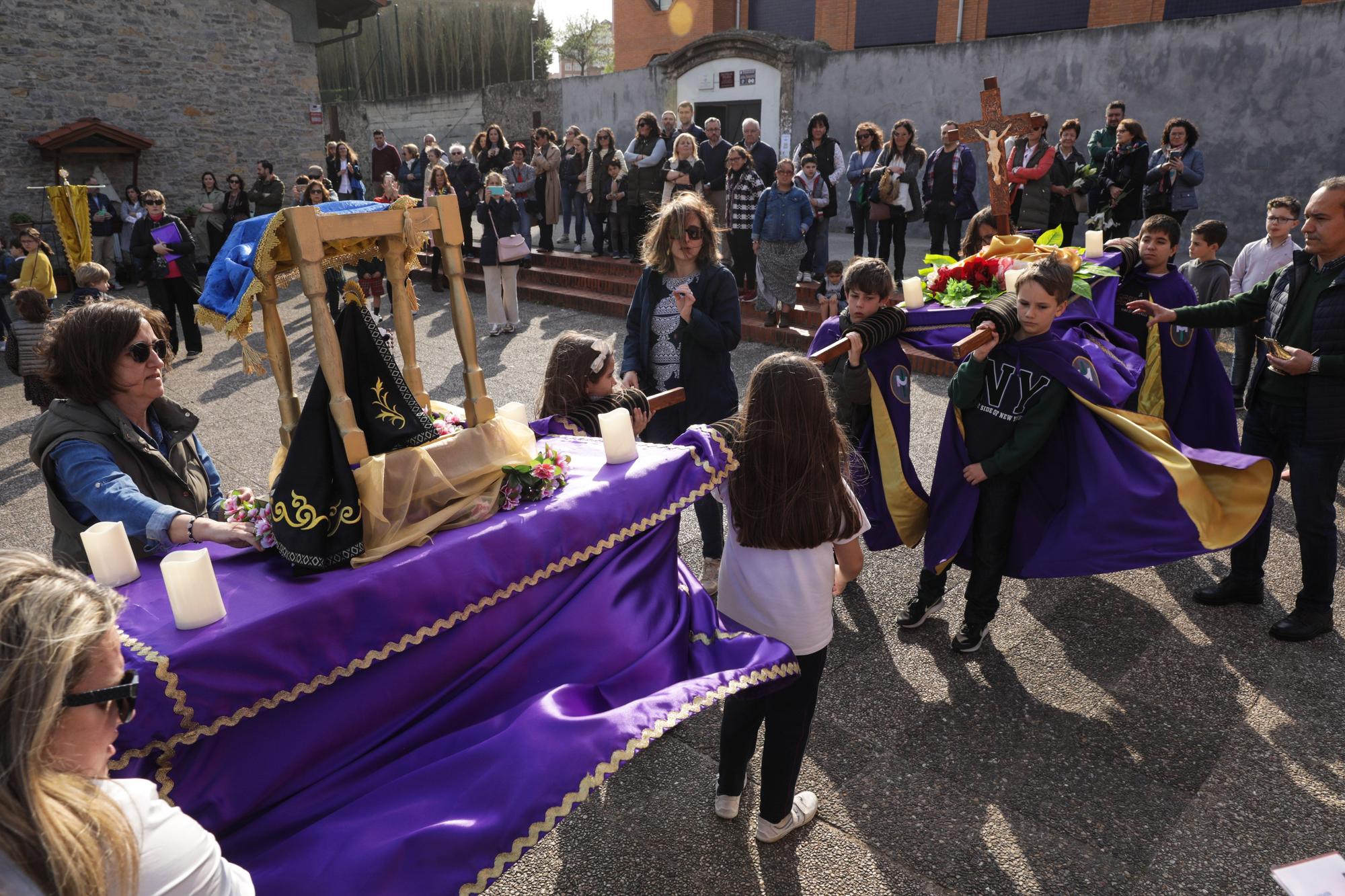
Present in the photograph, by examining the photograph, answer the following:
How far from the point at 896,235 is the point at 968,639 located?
25.0 feet

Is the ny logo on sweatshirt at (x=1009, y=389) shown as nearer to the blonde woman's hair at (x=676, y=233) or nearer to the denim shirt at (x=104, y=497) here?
the blonde woman's hair at (x=676, y=233)

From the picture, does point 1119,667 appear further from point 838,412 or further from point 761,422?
point 761,422

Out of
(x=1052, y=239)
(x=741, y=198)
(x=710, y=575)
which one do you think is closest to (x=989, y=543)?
(x=710, y=575)

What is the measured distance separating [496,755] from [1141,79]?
574 inches

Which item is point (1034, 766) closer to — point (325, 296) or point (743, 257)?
point (325, 296)

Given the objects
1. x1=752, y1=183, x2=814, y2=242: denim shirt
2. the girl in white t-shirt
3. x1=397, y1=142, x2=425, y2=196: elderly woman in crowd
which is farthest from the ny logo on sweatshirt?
x1=397, y1=142, x2=425, y2=196: elderly woman in crowd

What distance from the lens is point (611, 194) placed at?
12.6 metres

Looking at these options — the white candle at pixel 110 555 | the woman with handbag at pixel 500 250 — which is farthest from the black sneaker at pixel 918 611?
the woman with handbag at pixel 500 250

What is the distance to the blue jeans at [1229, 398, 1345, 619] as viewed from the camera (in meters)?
4.05

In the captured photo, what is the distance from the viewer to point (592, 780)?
2.00m

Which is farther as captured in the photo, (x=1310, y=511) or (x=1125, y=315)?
(x=1125, y=315)

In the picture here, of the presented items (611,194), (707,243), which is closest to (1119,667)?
(707,243)

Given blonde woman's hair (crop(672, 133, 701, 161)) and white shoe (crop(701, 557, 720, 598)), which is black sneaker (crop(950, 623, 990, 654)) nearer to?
white shoe (crop(701, 557, 720, 598))

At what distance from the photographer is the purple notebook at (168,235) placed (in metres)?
9.42
